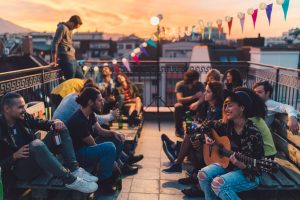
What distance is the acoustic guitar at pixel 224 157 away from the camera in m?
2.73

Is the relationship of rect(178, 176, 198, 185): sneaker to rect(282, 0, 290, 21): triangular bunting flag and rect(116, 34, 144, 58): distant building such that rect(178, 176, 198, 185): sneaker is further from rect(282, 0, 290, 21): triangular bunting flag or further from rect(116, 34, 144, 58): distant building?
rect(116, 34, 144, 58): distant building

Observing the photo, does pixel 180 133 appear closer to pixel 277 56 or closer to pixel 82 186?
pixel 82 186

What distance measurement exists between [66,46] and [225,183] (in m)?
4.94

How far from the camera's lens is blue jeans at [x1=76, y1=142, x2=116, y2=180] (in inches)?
139

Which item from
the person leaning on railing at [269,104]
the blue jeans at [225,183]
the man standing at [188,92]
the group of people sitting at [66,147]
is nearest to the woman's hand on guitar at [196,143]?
the blue jeans at [225,183]

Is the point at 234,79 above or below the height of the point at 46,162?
above

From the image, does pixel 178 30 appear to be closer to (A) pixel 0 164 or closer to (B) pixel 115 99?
(B) pixel 115 99

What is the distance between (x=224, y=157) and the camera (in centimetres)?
326

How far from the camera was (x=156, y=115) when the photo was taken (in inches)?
307

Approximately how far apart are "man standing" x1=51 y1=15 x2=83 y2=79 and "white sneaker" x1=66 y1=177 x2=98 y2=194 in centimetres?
377

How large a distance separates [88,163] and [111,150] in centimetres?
34

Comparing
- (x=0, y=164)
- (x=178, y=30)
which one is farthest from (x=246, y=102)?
(x=178, y=30)

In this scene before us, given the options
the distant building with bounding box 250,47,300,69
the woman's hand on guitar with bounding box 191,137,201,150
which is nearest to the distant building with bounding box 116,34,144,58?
the distant building with bounding box 250,47,300,69

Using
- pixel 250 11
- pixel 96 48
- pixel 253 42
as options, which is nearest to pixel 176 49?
pixel 253 42
